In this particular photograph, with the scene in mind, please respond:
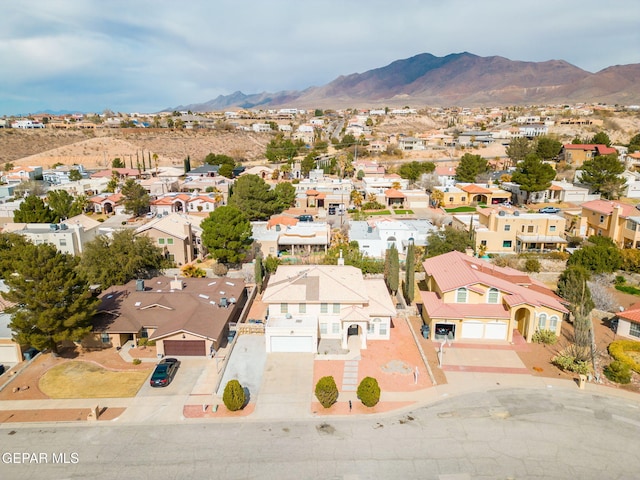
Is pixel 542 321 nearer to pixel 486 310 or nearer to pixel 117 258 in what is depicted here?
pixel 486 310

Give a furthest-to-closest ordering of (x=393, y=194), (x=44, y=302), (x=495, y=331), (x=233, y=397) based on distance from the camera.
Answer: (x=393, y=194) → (x=495, y=331) → (x=44, y=302) → (x=233, y=397)

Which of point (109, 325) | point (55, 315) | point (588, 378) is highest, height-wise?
point (55, 315)

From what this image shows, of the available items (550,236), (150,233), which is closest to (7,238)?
(150,233)

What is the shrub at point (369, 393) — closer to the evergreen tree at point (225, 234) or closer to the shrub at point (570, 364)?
the shrub at point (570, 364)

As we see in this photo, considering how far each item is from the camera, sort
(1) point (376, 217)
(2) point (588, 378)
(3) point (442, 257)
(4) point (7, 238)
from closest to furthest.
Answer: (2) point (588, 378) < (3) point (442, 257) < (4) point (7, 238) < (1) point (376, 217)

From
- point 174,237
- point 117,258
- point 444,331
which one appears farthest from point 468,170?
point 117,258

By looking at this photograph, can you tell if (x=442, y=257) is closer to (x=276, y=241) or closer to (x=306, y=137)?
(x=276, y=241)

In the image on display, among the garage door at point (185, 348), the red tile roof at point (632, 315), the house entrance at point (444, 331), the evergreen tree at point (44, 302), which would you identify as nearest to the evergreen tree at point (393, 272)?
the house entrance at point (444, 331)
